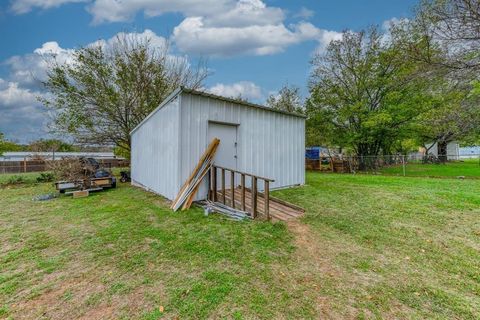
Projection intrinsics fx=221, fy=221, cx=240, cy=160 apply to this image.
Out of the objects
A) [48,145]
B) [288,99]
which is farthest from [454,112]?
[48,145]

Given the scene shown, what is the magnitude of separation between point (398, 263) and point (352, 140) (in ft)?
41.2

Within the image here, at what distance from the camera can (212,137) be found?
19.5ft

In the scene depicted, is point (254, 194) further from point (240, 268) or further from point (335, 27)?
point (335, 27)

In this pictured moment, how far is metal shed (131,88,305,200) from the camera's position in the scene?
546 cm

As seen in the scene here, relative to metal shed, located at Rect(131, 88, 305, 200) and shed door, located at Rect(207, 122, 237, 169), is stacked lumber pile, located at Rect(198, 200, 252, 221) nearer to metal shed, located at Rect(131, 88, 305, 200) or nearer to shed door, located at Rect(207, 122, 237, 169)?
metal shed, located at Rect(131, 88, 305, 200)

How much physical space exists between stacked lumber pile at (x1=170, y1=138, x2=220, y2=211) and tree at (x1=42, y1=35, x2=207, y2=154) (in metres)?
8.32

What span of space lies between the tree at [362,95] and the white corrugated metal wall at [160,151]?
38.2ft

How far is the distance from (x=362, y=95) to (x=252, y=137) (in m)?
11.0

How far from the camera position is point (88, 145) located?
12422mm

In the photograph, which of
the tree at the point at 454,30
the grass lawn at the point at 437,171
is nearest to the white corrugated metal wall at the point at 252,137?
the tree at the point at 454,30

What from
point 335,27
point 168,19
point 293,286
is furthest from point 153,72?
point 293,286

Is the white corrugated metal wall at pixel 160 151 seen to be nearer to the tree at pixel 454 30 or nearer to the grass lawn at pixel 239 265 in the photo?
the grass lawn at pixel 239 265

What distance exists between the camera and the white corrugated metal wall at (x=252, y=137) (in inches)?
216

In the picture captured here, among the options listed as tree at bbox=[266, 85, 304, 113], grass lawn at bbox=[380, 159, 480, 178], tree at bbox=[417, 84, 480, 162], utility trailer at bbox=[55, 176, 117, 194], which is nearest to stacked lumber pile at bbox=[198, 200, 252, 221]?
utility trailer at bbox=[55, 176, 117, 194]
